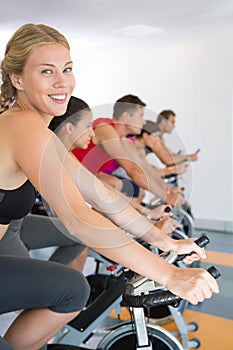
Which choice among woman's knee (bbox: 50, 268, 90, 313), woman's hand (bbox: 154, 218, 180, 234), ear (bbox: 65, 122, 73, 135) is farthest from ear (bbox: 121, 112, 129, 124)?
woman's knee (bbox: 50, 268, 90, 313)

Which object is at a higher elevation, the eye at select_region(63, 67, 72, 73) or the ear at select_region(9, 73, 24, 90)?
the eye at select_region(63, 67, 72, 73)

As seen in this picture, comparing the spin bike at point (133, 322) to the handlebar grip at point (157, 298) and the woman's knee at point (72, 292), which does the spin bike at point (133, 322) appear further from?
the woman's knee at point (72, 292)

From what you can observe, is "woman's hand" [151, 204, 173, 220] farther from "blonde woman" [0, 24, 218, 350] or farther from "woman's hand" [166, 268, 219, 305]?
"woman's hand" [166, 268, 219, 305]

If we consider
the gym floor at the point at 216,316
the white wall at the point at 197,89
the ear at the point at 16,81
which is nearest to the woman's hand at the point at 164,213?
the ear at the point at 16,81

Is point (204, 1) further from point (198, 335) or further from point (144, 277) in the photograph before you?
point (144, 277)

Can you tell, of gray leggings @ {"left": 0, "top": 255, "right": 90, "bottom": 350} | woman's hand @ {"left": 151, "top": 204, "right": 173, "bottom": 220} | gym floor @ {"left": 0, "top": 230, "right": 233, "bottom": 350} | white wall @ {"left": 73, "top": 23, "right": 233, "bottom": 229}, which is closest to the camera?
gray leggings @ {"left": 0, "top": 255, "right": 90, "bottom": 350}

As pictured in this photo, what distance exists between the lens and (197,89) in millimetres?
6016

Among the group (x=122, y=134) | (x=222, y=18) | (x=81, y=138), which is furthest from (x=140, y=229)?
(x=222, y=18)

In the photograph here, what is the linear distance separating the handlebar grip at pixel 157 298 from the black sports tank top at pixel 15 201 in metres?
0.39

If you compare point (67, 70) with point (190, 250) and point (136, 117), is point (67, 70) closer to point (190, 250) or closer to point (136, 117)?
point (190, 250)

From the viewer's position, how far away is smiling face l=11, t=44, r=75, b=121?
1245 mm

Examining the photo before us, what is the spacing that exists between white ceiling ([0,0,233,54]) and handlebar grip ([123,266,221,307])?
12.6 ft

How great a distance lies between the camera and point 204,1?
4461 millimetres

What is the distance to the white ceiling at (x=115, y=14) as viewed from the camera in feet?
14.9
